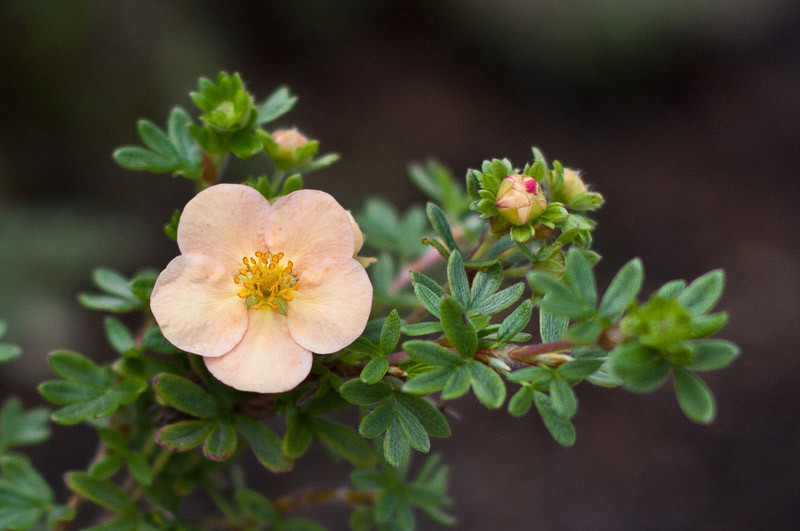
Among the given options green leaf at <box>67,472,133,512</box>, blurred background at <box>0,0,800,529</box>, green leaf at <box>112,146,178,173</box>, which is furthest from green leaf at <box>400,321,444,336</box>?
blurred background at <box>0,0,800,529</box>

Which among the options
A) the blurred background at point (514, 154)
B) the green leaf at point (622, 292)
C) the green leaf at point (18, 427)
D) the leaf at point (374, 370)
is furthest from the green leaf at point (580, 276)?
the blurred background at point (514, 154)

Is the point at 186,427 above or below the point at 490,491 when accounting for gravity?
above

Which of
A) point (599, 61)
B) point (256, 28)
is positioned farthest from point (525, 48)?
point (256, 28)

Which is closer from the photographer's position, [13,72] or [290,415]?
[290,415]

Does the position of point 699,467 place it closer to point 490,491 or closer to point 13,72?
point 490,491

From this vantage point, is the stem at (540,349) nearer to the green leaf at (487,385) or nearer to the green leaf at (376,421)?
the green leaf at (487,385)

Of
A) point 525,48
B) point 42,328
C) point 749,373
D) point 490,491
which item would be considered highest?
point 525,48
